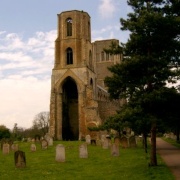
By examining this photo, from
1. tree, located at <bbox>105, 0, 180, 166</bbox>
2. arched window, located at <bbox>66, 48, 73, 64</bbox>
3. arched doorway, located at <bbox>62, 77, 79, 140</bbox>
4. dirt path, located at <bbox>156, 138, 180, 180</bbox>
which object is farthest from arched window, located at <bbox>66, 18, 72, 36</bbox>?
tree, located at <bbox>105, 0, 180, 166</bbox>

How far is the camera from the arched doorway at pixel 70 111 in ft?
168

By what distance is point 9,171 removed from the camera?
13.8 meters

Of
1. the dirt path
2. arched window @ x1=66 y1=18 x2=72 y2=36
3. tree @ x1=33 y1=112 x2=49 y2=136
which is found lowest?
the dirt path

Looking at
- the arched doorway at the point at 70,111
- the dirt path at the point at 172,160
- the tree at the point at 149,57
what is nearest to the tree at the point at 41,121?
the arched doorway at the point at 70,111

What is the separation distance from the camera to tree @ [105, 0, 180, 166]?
1380 cm

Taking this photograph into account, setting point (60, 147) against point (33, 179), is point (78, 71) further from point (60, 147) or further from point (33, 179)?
point (33, 179)

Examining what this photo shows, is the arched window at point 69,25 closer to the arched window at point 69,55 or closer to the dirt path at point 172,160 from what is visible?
the arched window at point 69,55

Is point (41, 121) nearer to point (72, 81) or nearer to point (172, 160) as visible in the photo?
point (72, 81)

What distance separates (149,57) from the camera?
46.2 ft

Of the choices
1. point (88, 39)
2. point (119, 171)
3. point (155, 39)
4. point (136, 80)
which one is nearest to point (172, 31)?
point (155, 39)

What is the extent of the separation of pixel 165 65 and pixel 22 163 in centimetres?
754

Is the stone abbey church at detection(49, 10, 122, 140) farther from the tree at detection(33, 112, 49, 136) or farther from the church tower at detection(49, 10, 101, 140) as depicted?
the tree at detection(33, 112, 49, 136)

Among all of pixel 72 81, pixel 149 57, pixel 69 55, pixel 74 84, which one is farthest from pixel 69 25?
pixel 149 57

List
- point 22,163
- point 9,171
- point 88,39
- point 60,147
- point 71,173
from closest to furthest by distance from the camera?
point 71,173 → point 9,171 → point 22,163 → point 60,147 → point 88,39
